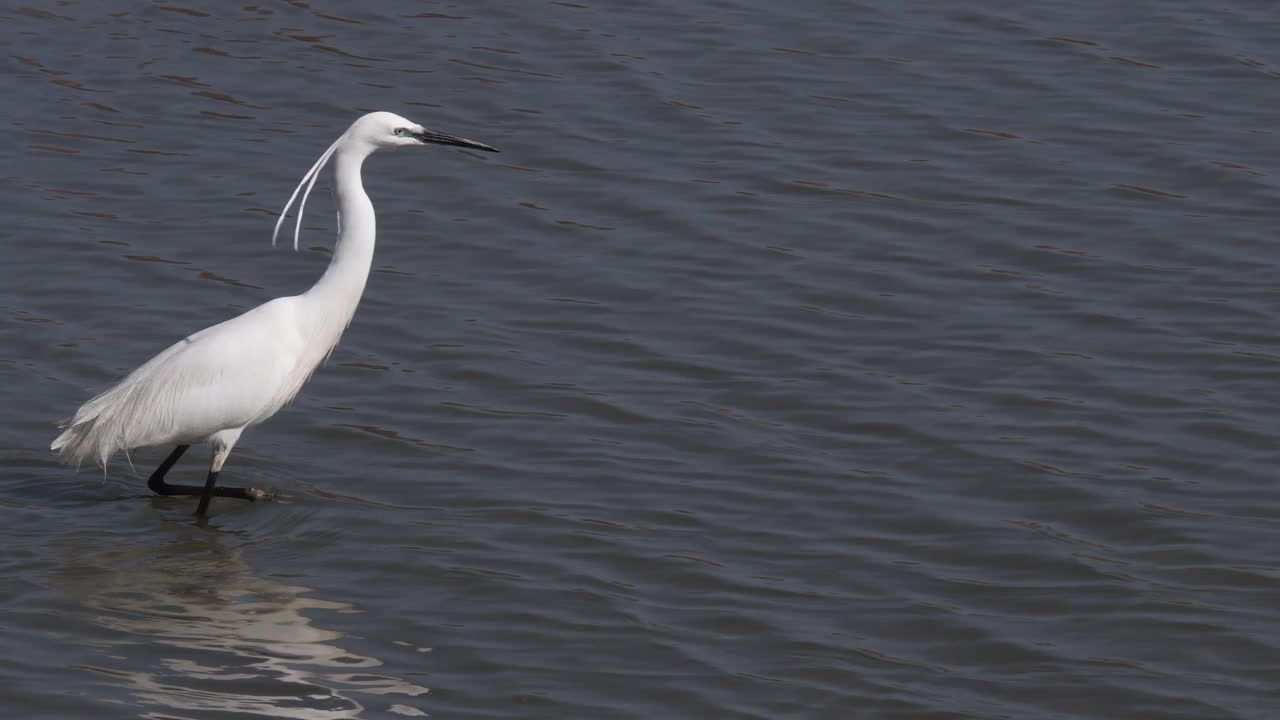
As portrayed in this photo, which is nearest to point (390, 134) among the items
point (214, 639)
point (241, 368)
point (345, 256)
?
point (345, 256)

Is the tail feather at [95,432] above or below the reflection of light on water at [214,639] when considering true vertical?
above

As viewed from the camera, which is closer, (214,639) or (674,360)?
(214,639)

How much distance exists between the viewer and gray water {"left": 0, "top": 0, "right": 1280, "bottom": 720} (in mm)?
6332

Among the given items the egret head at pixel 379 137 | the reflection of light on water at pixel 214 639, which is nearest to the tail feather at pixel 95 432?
the reflection of light on water at pixel 214 639

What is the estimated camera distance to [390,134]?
298 inches

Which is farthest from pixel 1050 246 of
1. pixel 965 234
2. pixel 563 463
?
pixel 563 463

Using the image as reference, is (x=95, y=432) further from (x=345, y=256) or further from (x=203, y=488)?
(x=345, y=256)

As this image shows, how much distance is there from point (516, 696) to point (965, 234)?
509 cm

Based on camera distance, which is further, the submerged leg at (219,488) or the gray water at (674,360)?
the submerged leg at (219,488)

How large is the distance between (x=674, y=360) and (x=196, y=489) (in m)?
2.36

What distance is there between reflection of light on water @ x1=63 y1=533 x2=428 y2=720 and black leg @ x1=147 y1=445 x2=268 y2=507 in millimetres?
320

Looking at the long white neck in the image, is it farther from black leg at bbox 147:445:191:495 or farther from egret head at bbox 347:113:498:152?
black leg at bbox 147:445:191:495

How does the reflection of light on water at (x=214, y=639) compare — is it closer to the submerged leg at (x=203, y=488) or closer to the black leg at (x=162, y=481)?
the submerged leg at (x=203, y=488)

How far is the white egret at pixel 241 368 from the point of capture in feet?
24.4
